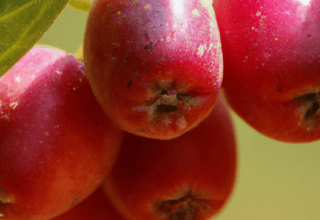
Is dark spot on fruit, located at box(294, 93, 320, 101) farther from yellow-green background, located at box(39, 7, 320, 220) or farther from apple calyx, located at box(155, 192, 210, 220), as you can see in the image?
yellow-green background, located at box(39, 7, 320, 220)

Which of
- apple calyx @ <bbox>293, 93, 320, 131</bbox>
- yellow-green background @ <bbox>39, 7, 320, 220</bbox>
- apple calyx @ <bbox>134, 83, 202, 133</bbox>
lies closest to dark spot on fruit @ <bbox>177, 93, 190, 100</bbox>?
apple calyx @ <bbox>134, 83, 202, 133</bbox>

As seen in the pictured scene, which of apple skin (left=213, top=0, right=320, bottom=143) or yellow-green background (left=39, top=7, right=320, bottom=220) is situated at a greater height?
apple skin (left=213, top=0, right=320, bottom=143)

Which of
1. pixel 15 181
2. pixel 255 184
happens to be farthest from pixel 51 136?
pixel 255 184

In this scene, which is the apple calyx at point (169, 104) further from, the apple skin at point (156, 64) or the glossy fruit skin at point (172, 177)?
the glossy fruit skin at point (172, 177)

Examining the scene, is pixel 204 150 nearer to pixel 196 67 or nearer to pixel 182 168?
pixel 182 168

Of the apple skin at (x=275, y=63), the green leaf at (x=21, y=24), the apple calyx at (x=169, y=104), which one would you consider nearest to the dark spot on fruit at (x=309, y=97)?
the apple skin at (x=275, y=63)
